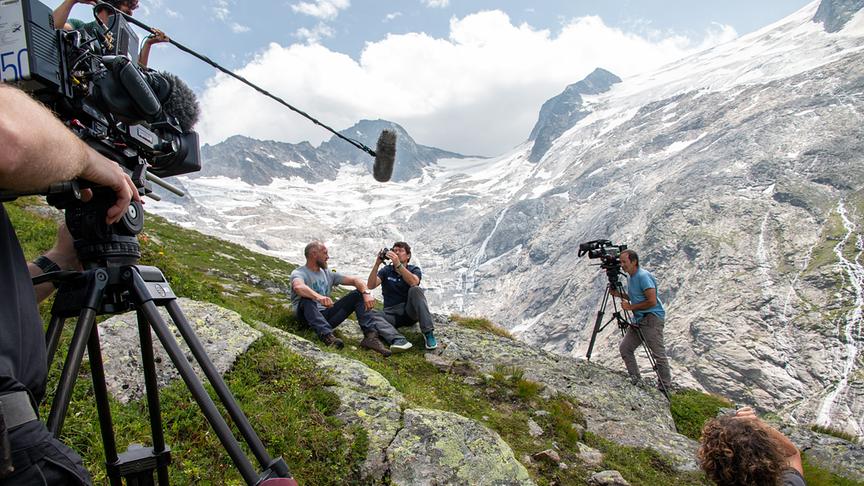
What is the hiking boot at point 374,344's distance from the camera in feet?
29.8

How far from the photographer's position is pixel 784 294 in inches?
3935

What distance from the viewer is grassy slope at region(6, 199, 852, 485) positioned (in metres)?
3.99

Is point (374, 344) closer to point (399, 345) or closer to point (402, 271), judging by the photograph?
point (399, 345)

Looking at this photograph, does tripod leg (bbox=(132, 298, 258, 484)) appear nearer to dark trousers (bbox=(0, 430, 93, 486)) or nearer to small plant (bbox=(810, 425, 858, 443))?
dark trousers (bbox=(0, 430, 93, 486))

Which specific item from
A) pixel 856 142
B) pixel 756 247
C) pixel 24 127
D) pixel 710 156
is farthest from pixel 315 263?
pixel 710 156

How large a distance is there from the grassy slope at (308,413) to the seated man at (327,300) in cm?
39

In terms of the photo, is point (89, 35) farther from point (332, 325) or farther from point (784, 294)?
point (784, 294)

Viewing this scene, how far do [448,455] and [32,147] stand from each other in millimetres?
4579

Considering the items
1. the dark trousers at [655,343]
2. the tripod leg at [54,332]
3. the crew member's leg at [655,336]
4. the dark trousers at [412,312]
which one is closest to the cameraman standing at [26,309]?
the tripod leg at [54,332]

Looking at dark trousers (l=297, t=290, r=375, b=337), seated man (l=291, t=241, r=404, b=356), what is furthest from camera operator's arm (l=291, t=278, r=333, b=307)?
dark trousers (l=297, t=290, r=375, b=337)

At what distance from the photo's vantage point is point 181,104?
289cm

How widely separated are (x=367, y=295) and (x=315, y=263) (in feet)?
4.22

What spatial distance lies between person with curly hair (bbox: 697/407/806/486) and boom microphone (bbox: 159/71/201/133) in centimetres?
500

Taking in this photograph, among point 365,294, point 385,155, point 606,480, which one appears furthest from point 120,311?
point 365,294
